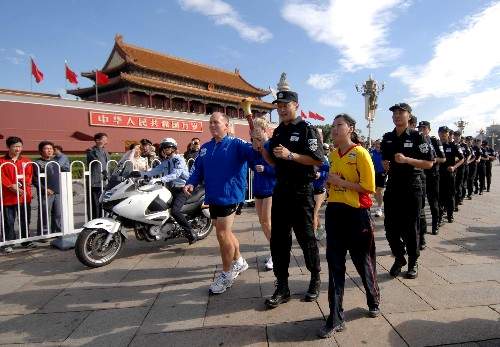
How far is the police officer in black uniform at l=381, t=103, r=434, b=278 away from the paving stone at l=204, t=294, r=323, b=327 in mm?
1355

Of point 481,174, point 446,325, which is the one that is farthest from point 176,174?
point 481,174

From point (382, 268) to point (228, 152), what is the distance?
2389 millimetres

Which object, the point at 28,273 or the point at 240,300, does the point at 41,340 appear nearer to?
the point at 240,300

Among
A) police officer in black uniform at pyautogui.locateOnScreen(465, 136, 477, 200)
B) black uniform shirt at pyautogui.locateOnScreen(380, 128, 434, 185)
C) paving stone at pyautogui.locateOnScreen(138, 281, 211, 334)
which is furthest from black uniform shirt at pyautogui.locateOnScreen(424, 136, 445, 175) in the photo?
police officer in black uniform at pyautogui.locateOnScreen(465, 136, 477, 200)

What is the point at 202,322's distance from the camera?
2.96 m

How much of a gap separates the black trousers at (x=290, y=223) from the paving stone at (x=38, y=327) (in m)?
1.89

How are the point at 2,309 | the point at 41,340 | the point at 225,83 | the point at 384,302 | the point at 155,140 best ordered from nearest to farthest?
the point at 41,340 < the point at 384,302 < the point at 2,309 < the point at 155,140 < the point at 225,83

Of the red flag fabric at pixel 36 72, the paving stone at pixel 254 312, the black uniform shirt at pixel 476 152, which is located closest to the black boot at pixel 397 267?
the paving stone at pixel 254 312

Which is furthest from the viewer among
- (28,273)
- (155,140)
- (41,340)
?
(155,140)

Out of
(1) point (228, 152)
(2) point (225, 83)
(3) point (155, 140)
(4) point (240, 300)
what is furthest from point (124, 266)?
(2) point (225, 83)

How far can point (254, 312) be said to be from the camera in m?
3.10

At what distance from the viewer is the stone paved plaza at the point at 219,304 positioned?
2680 mm

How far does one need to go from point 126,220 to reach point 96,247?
52 centimetres

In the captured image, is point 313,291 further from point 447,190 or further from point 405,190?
point 447,190
